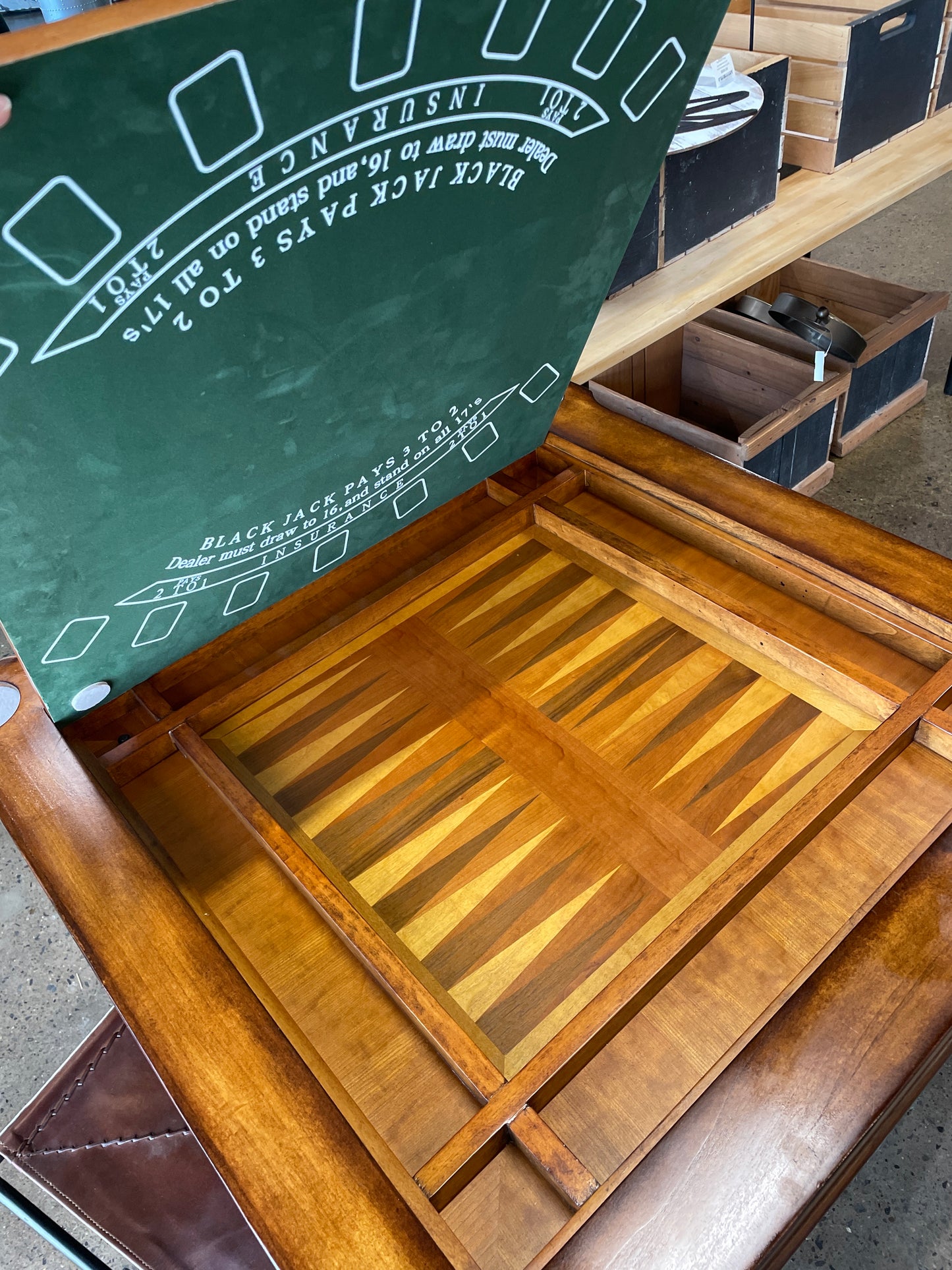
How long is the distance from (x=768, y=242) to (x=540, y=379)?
30.9 inches

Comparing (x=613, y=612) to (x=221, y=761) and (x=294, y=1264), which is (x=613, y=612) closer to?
(x=221, y=761)

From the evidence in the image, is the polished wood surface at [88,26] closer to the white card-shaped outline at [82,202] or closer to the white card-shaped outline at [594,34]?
the white card-shaped outline at [82,202]

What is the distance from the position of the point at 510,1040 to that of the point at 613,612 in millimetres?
597

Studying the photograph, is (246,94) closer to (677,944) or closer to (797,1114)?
(677,944)

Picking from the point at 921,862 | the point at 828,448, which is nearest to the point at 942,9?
the point at 828,448

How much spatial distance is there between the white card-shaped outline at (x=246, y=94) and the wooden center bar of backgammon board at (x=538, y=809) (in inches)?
25.6

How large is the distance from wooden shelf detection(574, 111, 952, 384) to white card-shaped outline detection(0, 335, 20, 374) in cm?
92

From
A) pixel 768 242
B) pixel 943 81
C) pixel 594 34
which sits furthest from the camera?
pixel 943 81

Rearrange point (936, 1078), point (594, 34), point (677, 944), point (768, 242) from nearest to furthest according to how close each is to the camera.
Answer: point (594, 34) → point (677, 944) → point (936, 1078) → point (768, 242)

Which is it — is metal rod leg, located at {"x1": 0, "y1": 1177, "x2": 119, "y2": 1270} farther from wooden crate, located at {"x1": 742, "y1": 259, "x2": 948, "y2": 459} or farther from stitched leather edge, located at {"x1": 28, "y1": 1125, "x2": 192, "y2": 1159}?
wooden crate, located at {"x1": 742, "y1": 259, "x2": 948, "y2": 459}

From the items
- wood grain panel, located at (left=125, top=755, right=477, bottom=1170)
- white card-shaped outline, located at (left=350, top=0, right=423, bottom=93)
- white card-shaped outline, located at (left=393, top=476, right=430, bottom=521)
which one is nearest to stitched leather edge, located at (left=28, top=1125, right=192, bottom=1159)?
wood grain panel, located at (left=125, top=755, right=477, bottom=1170)

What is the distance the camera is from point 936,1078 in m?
1.50

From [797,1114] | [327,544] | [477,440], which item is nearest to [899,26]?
[477,440]

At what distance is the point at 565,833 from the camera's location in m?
0.98
